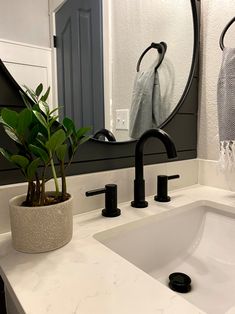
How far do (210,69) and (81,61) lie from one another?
1.72ft

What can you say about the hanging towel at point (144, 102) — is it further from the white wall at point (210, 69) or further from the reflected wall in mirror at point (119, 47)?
the white wall at point (210, 69)

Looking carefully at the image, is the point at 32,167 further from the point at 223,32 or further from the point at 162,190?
the point at 223,32

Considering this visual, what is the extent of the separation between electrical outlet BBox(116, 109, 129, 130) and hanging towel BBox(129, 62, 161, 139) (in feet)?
0.07

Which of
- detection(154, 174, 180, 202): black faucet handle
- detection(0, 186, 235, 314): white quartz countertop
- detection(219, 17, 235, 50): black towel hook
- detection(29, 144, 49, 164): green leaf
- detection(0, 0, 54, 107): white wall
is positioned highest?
detection(219, 17, 235, 50): black towel hook

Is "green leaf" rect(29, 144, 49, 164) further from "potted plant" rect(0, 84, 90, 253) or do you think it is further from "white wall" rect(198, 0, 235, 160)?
"white wall" rect(198, 0, 235, 160)

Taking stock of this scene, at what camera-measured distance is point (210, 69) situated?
960 millimetres

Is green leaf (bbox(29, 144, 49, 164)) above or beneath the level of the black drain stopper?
above

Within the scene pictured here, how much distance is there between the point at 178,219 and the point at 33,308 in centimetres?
53

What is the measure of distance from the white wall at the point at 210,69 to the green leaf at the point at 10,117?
2.47ft

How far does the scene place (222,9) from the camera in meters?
0.91

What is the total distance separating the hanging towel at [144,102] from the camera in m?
0.88

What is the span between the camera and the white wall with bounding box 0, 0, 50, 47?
0.60 meters

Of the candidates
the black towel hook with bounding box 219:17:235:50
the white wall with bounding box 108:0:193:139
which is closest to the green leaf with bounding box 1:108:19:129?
the white wall with bounding box 108:0:193:139

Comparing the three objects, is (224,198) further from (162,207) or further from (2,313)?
(2,313)
